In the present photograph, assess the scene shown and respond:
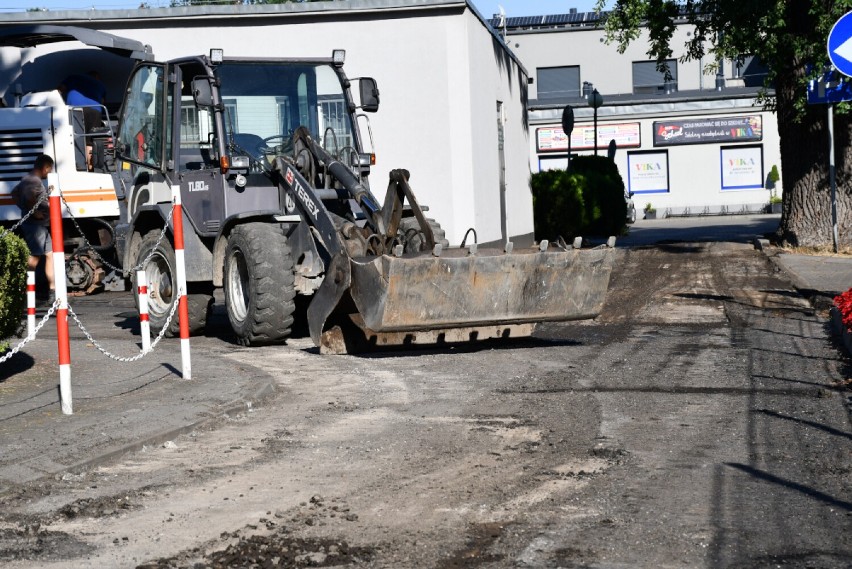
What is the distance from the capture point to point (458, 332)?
10.9m

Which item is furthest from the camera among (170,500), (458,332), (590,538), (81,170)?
(81,170)

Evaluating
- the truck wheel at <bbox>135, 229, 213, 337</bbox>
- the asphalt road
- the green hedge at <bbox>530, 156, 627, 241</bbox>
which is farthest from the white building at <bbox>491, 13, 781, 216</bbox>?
the asphalt road

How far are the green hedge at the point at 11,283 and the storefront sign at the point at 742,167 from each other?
152 ft

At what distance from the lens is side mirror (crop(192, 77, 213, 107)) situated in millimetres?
11672

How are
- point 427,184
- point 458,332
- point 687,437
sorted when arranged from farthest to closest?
point 427,184
point 458,332
point 687,437

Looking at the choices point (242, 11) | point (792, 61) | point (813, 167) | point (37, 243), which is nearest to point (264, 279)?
point (37, 243)

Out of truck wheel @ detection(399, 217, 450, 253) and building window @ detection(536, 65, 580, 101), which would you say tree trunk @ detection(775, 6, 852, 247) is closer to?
truck wheel @ detection(399, 217, 450, 253)

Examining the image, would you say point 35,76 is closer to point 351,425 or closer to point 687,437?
point 351,425

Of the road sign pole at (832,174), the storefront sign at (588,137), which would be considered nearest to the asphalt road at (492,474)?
the road sign pole at (832,174)

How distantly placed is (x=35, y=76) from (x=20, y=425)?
43.3ft

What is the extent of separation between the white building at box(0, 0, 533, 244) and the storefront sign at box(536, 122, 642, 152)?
30.7 m

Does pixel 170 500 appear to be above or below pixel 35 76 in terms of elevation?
below

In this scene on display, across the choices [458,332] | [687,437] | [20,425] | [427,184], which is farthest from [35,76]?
[687,437]

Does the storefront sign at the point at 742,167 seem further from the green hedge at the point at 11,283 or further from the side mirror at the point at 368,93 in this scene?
the green hedge at the point at 11,283
